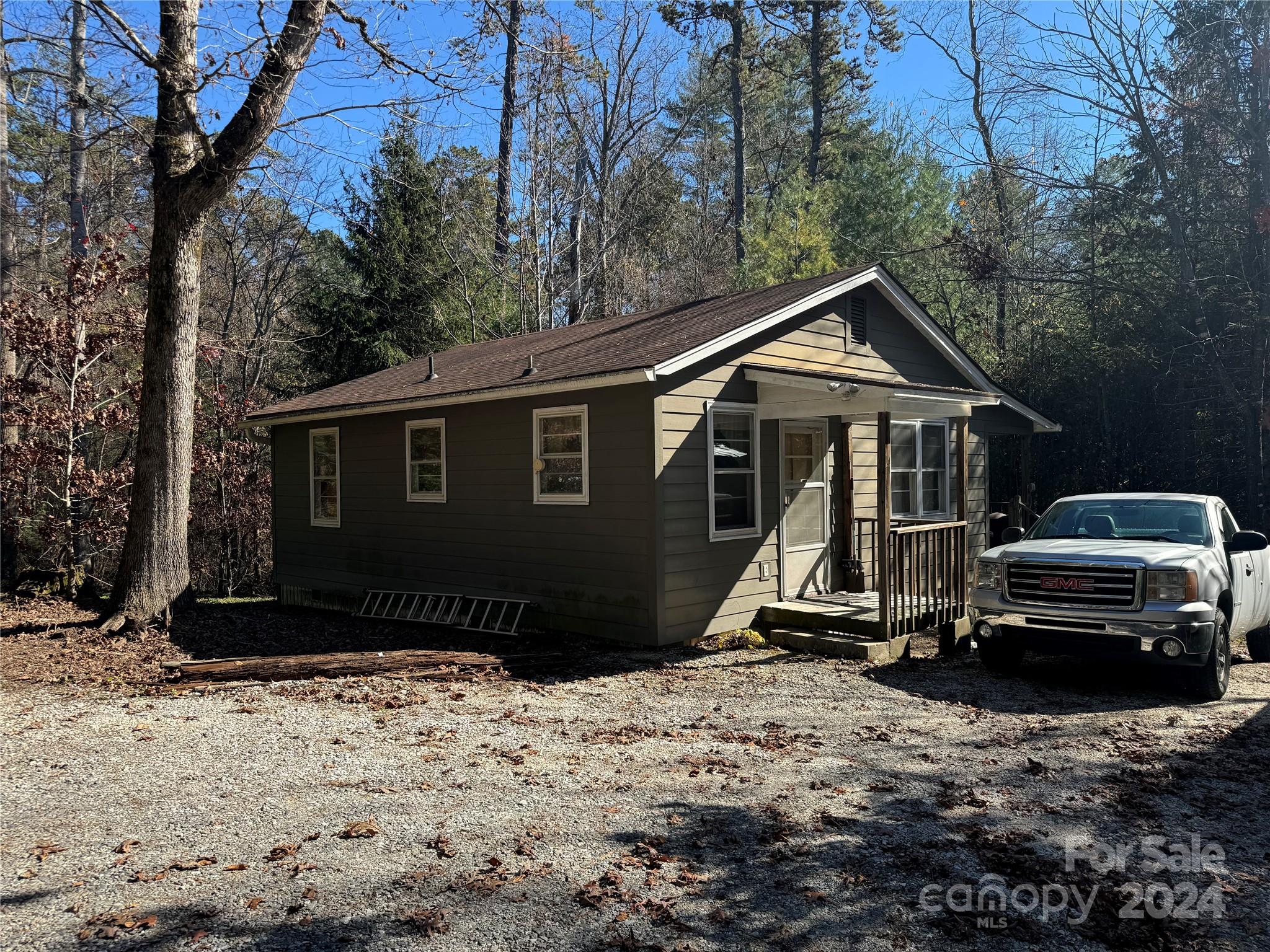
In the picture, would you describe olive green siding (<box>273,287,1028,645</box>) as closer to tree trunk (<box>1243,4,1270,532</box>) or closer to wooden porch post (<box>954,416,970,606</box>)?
wooden porch post (<box>954,416,970,606</box>)

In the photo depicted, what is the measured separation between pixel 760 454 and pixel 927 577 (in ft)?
7.52

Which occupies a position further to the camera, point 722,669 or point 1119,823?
point 722,669

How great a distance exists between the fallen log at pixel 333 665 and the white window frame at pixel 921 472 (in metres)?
6.36

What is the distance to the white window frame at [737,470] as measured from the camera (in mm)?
9398

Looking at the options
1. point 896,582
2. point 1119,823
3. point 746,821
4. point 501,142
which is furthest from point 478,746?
point 501,142

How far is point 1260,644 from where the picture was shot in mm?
9109

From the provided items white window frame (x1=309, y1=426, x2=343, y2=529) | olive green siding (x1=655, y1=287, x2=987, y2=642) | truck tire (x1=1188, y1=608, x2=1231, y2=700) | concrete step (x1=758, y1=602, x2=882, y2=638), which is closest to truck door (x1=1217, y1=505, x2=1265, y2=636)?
truck tire (x1=1188, y1=608, x2=1231, y2=700)

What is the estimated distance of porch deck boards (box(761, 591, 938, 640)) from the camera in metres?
9.18

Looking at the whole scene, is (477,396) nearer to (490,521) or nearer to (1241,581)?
(490,521)

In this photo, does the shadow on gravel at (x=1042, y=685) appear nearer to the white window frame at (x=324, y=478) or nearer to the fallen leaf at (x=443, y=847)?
the fallen leaf at (x=443, y=847)

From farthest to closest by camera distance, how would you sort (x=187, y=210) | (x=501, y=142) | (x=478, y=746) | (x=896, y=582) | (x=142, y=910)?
(x=501, y=142), (x=187, y=210), (x=896, y=582), (x=478, y=746), (x=142, y=910)

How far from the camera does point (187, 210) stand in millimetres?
9859

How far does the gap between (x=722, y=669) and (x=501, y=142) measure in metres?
18.8

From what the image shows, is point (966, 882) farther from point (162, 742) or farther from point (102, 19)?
point (102, 19)
